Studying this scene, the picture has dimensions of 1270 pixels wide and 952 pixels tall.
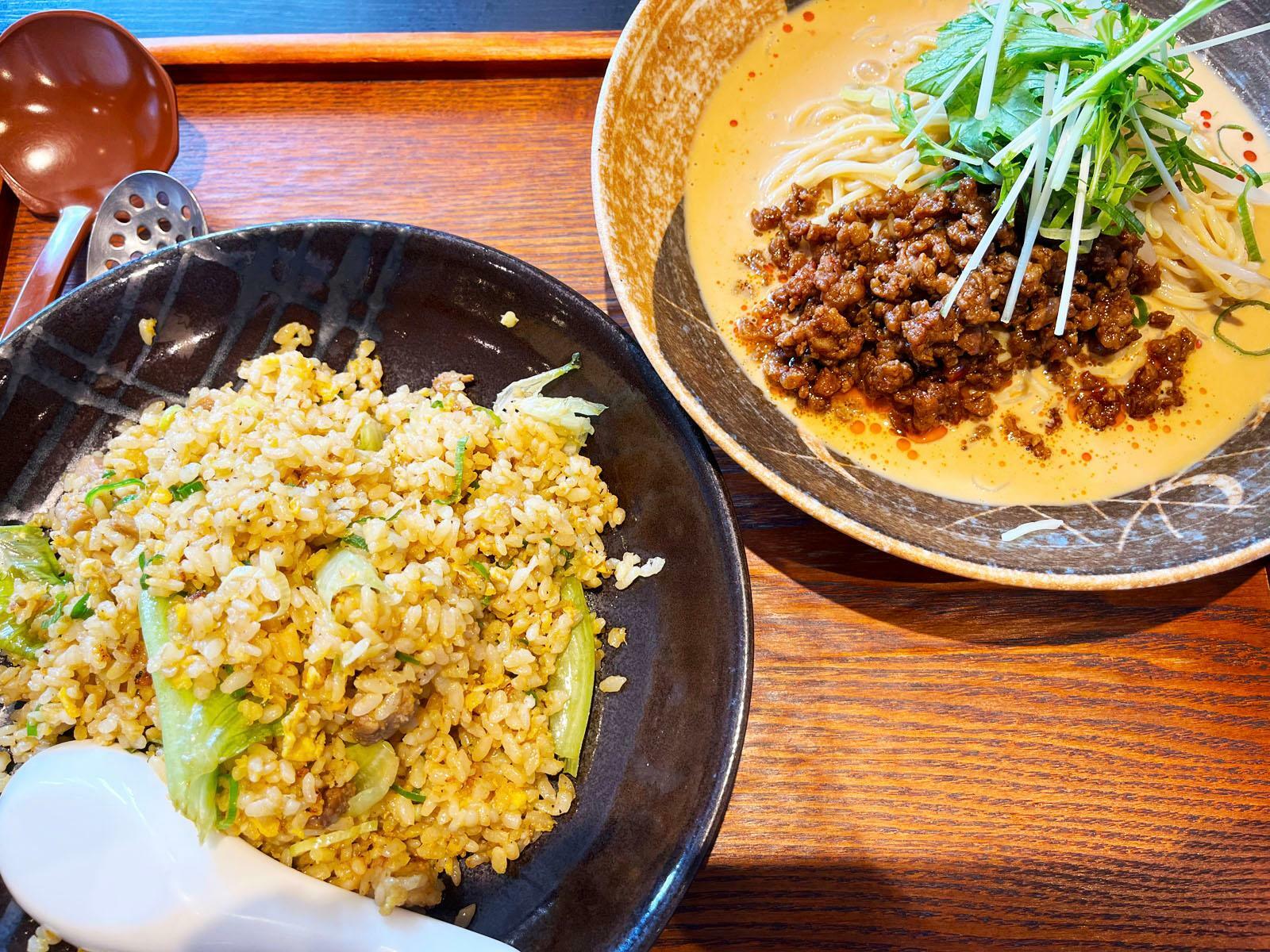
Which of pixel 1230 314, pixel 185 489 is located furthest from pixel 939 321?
pixel 185 489

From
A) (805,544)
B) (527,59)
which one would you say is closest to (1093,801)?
(805,544)

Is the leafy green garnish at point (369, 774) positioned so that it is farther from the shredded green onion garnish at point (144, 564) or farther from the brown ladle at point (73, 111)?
the brown ladle at point (73, 111)

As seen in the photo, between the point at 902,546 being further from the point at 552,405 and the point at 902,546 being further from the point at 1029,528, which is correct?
the point at 552,405

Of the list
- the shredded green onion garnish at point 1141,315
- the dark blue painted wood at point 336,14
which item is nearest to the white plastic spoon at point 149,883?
the shredded green onion garnish at point 1141,315

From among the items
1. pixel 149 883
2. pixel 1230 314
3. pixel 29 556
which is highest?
pixel 1230 314

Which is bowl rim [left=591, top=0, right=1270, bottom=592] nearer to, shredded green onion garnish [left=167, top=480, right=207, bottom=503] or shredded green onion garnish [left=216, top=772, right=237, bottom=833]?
shredded green onion garnish [left=167, top=480, right=207, bottom=503]

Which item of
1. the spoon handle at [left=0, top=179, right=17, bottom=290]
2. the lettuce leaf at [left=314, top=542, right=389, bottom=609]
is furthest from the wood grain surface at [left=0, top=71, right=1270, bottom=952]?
the spoon handle at [left=0, top=179, right=17, bottom=290]
